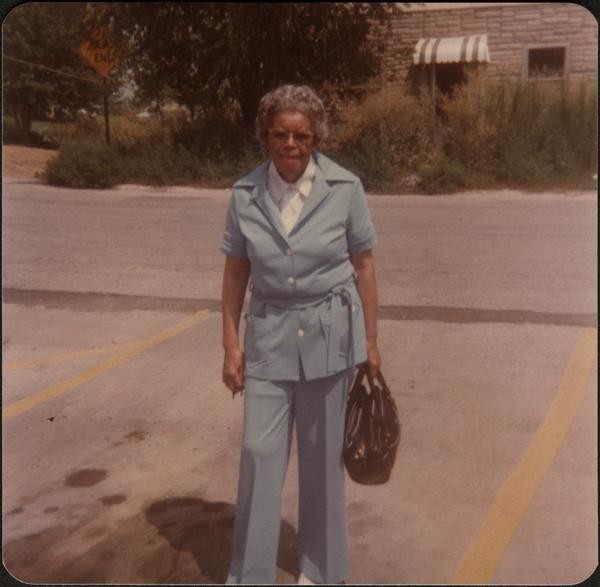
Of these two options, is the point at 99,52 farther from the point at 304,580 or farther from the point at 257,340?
the point at 304,580

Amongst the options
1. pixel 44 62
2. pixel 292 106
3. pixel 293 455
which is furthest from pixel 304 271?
pixel 44 62

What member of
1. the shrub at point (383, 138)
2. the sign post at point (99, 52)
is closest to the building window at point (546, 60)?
the shrub at point (383, 138)

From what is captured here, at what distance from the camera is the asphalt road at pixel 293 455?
130 inches

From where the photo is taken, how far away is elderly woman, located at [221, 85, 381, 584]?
2.75 metres

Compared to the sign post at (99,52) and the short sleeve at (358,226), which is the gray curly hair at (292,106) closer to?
the short sleeve at (358,226)

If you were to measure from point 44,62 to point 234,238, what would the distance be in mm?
12198

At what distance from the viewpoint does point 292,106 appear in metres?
2.72

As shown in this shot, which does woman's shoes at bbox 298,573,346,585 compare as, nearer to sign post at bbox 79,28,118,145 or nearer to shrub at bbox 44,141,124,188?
sign post at bbox 79,28,118,145

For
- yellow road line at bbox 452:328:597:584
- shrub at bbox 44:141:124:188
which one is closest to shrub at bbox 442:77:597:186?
shrub at bbox 44:141:124:188

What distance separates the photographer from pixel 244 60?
1739 centimetres

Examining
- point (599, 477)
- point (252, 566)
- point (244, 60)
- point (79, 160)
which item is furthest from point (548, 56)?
point (252, 566)

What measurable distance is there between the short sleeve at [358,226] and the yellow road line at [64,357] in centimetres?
383

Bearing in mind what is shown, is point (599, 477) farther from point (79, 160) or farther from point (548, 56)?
point (548, 56)

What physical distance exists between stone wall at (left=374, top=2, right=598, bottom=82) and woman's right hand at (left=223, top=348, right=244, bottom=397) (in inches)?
741
